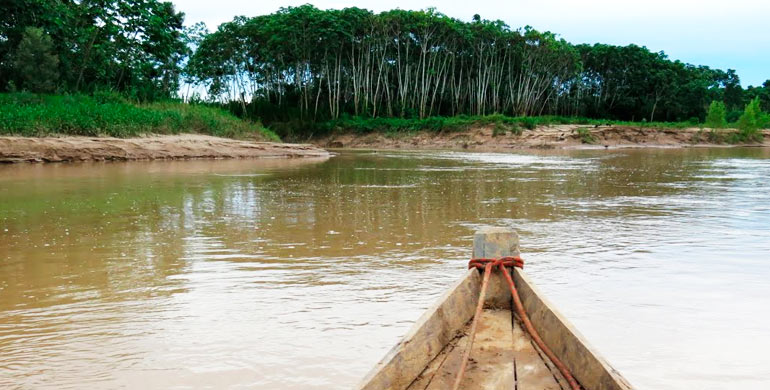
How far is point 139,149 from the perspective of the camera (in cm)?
2155

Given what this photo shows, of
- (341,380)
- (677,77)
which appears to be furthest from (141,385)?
(677,77)

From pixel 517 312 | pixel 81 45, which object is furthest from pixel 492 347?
pixel 81 45

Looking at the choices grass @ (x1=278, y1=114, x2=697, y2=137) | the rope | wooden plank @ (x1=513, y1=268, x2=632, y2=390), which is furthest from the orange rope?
grass @ (x1=278, y1=114, x2=697, y2=137)

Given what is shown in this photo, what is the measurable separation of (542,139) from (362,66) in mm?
16532

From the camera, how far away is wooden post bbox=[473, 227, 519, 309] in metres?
3.69

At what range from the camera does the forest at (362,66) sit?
99.1 feet

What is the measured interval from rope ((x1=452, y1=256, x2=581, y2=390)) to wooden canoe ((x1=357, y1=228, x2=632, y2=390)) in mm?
36

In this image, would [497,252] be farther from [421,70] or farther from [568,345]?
[421,70]

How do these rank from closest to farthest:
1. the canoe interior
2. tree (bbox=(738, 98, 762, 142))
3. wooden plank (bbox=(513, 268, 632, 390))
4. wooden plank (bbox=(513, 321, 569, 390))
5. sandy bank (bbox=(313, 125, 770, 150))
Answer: wooden plank (bbox=(513, 268, 632, 390)) → the canoe interior → wooden plank (bbox=(513, 321, 569, 390)) → sandy bank (bbox=(313, 125, 770, 150)) → tree (bbox=(738, 98, 762, 142))

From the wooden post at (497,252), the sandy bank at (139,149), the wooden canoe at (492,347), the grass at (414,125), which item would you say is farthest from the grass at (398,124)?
the wooden canoe at (492,347)

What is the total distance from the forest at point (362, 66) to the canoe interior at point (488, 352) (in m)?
26.8

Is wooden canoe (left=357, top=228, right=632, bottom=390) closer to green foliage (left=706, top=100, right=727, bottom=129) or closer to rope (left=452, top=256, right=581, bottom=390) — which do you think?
rope (left=452, top=256, right=581, bottom=390)

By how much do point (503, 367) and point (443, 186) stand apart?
10926mm

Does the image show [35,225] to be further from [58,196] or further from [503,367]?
[503,367]
